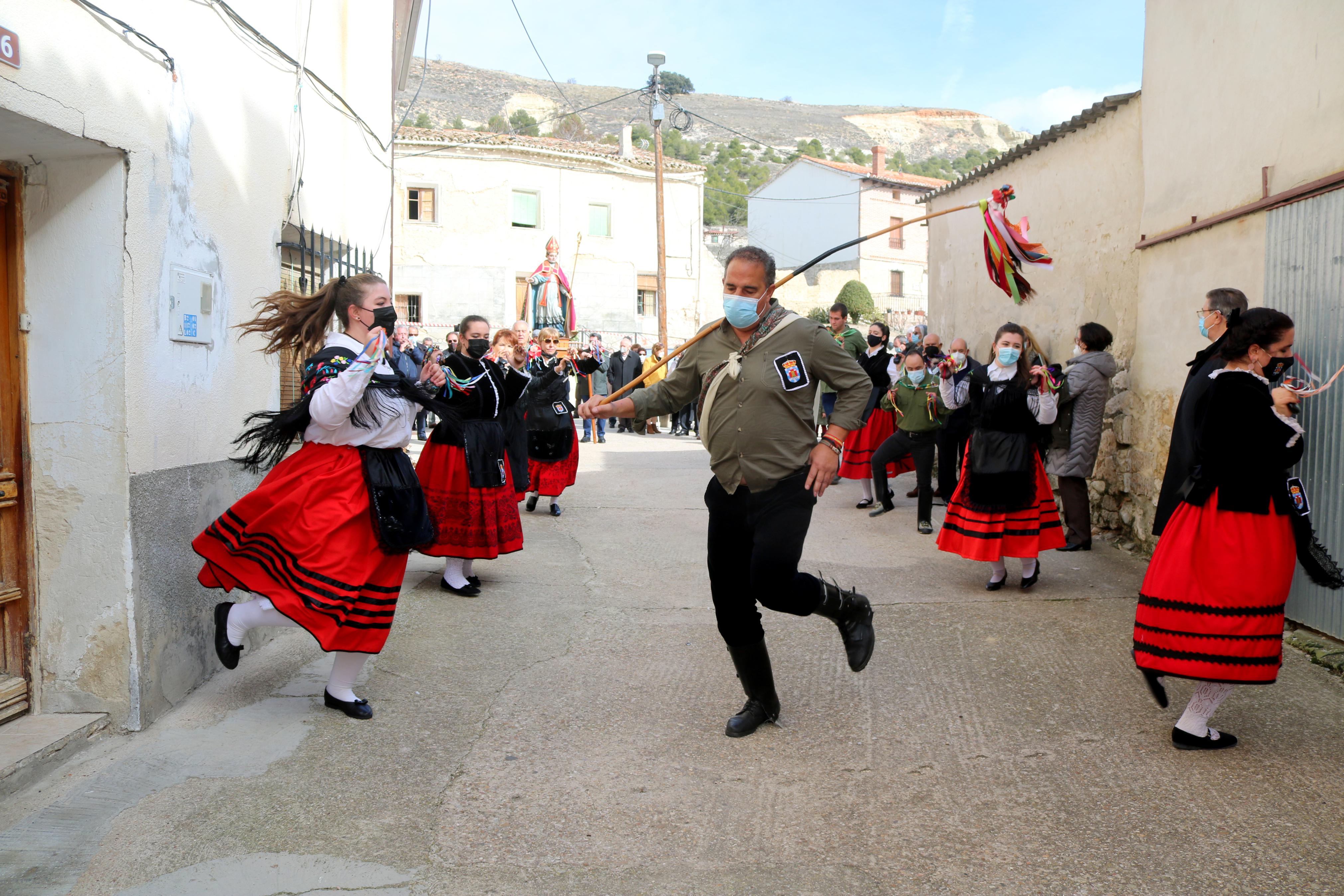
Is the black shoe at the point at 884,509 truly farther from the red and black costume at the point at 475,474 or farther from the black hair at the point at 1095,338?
the red and black costume at the point at 475,474

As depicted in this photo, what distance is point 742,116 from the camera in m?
134

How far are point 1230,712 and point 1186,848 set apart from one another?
1422 mm

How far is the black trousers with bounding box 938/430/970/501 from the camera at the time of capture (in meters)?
8.55

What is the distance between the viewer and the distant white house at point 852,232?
140 ft

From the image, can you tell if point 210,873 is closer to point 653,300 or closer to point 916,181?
point 653,300

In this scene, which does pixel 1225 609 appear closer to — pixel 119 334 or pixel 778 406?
pixel 778 406

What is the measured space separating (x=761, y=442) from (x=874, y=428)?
21.3 feet

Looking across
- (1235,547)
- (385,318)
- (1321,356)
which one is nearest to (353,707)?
(385,318)

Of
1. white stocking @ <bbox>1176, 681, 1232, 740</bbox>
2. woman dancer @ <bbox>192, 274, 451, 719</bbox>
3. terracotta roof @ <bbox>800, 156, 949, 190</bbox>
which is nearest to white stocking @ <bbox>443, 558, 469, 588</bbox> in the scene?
woman dancer @ <bbox>192, 274, 451, 719</bbox>

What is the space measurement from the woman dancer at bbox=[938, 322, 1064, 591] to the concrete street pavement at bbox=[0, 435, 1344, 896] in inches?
27.0

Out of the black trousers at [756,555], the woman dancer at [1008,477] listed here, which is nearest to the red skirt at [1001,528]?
the woman dancer at [1008,477]

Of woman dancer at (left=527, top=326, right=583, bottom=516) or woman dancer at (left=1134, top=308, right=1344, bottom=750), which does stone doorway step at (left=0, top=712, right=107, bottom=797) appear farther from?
woman dancer at (left=527, top=326, right=583, bottom=516)

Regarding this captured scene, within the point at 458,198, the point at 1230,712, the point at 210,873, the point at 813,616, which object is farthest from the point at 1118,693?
the point at 458,198

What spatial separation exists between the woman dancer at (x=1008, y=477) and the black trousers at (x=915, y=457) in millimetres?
2008
